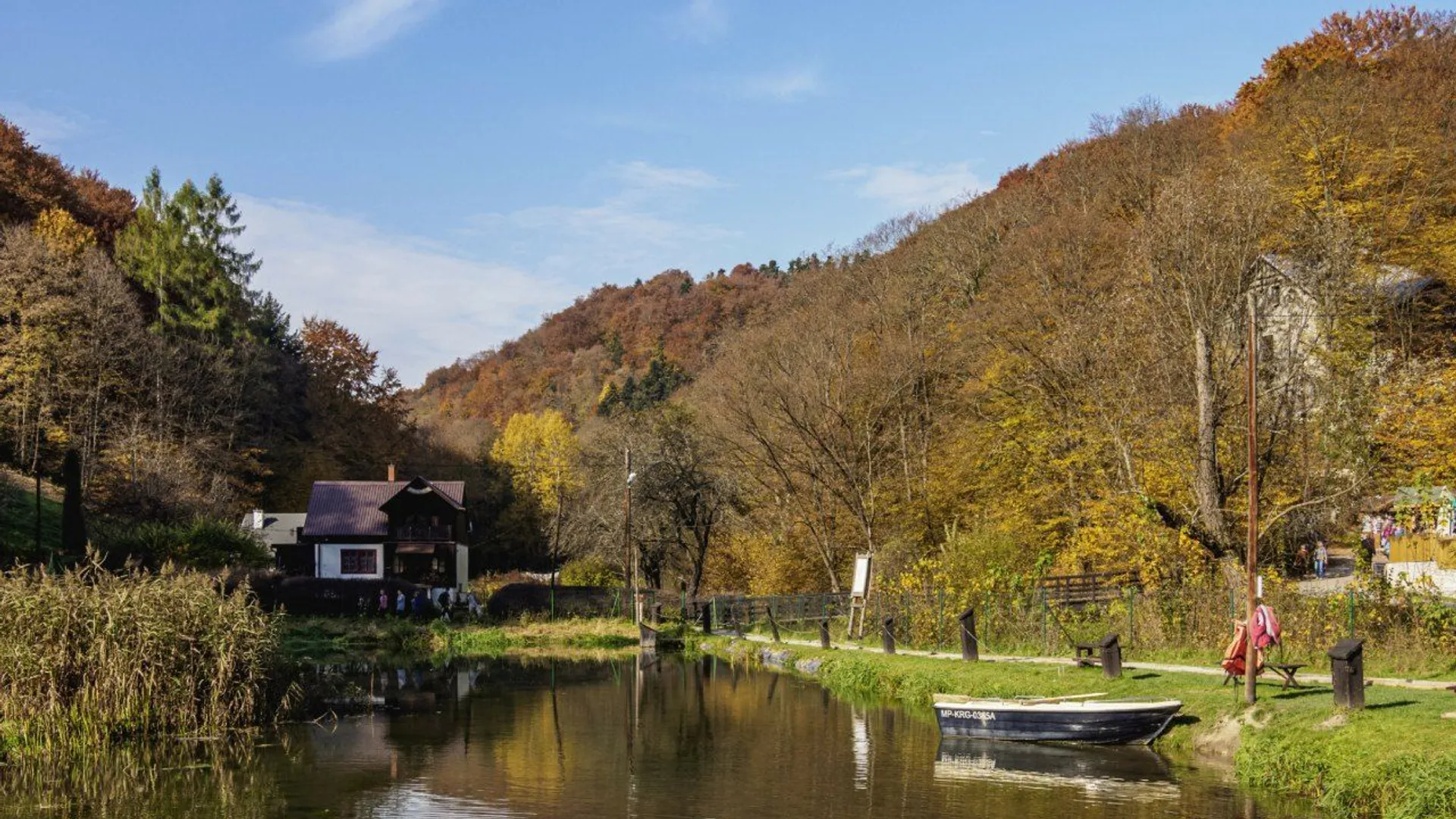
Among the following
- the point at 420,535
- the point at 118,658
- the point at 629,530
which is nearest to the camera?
the point at 118,658

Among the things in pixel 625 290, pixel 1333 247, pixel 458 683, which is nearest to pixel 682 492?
pixel 458 683

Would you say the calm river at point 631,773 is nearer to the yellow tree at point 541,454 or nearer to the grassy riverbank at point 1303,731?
the grassy riverbank at point 1303,731

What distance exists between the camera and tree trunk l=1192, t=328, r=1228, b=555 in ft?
102

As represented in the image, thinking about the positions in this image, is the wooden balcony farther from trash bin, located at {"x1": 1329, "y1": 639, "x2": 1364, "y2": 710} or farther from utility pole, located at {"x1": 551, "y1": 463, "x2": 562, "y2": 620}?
trash bin, located at {"x1": 1329, "y1": 639, "x2": 1364, "y2": 710}

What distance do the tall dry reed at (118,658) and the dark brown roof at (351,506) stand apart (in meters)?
43.1

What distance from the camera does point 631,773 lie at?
2130 cm

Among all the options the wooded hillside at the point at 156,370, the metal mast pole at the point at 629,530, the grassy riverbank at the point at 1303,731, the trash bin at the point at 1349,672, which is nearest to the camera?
the grassy riverbank at the point at 1303,731

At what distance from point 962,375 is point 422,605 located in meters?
25.3

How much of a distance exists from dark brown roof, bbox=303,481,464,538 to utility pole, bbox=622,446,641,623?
1364 centimetres

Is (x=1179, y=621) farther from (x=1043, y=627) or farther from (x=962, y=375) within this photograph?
(x=962, y=375)

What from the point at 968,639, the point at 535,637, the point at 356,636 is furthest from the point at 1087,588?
the point at 356,636

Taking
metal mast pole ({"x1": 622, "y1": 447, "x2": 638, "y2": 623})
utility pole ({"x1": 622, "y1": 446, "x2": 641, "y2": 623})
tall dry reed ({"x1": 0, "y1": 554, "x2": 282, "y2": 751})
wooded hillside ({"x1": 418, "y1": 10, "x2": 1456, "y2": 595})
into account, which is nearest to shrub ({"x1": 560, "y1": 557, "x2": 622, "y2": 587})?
wooded hillside ({"x1": 418, "y1": 10, "x2": 1456, "y2": 595})

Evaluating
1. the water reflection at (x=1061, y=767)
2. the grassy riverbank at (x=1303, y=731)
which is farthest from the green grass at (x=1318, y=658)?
the water reflection at (x=1061, y=767)

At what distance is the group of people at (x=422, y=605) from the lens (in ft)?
168
